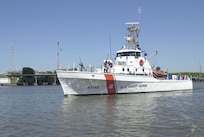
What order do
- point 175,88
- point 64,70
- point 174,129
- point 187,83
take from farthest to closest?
1. point 187,83
2. point 175,88
3. point 64,70
4. point 174,129

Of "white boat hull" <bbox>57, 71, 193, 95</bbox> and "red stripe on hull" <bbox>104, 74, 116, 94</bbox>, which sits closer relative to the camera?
"white boat hull" <bbox>57, 71, 193, 95</bbox>

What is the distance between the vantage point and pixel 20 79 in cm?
14588

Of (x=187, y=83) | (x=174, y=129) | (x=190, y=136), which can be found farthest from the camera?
(x=187, y=83)

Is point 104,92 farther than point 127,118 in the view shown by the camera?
Yes

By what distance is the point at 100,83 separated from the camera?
4144 centimetres

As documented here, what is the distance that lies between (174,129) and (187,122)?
272 centimetres

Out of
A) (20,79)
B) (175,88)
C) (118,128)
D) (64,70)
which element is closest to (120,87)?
(64,70)

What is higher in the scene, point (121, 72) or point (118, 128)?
point (121, 72)

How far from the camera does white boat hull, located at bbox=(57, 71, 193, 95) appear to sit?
40031 millimetres

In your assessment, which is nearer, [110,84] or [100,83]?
[100,83]

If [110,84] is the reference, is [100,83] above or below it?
above

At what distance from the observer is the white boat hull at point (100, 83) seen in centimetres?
4003

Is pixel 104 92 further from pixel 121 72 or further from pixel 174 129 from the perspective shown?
pixel 174 129

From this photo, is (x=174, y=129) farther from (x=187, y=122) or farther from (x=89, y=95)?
(x=89, y=95)
